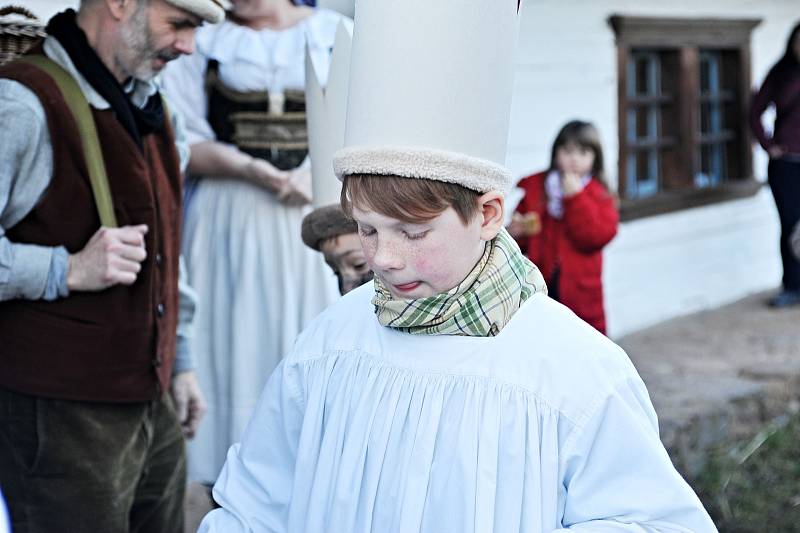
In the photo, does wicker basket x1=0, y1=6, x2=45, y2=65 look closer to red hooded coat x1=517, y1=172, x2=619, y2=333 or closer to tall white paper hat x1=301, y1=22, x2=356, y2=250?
tall white paper hat x1=301, y1=22, x2=356, y2=250

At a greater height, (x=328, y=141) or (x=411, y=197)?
(x=328, y=141)

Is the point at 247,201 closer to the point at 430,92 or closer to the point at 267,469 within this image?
the point at 267,469

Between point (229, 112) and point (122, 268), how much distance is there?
3.59 feet

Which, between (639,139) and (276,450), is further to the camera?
(639,139)

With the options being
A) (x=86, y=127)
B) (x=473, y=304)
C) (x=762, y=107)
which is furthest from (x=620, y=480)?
(x=762, y=107)

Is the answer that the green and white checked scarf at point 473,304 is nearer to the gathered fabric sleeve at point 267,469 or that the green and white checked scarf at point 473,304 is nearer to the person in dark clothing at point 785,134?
the gathered fabric sleeve at point 267,469

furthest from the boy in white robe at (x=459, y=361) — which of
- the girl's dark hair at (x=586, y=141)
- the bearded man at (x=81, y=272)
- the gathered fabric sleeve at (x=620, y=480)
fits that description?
the girl's dark hair at (x=586, y=141)

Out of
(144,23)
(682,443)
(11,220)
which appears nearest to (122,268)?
(11,220)

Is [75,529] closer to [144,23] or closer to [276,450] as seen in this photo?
[276,450]

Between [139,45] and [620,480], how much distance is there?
1535 millimetres

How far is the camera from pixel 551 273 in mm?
5332

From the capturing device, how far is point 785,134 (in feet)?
27.3

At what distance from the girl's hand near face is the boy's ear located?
3.27m

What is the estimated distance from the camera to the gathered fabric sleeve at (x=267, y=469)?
216cm
